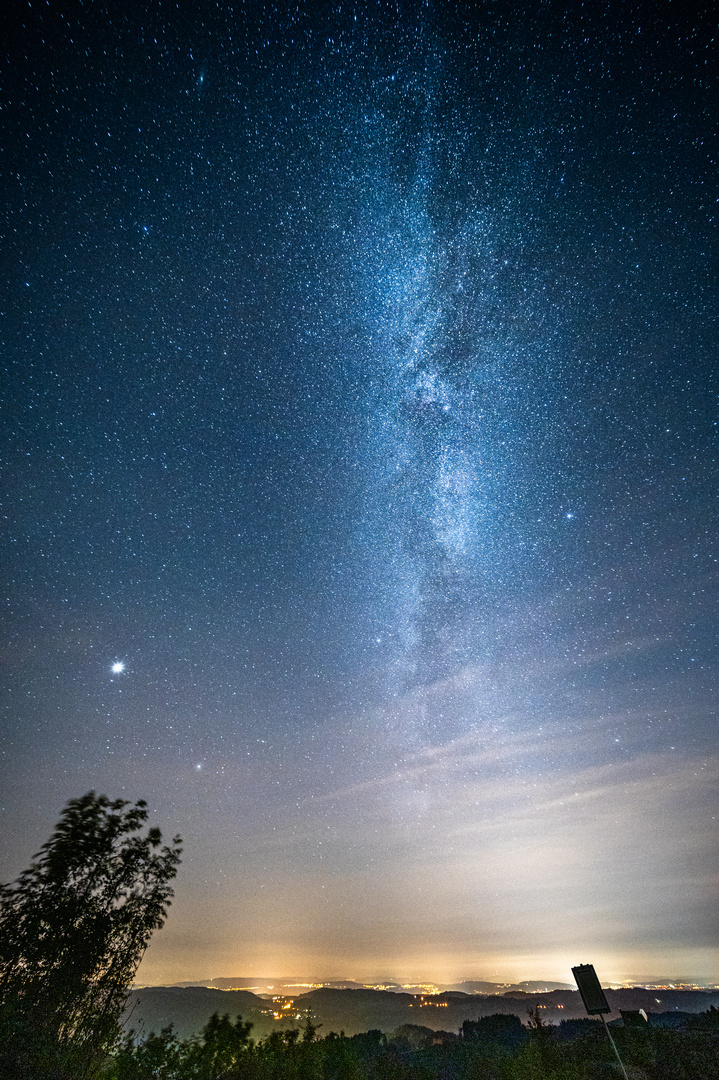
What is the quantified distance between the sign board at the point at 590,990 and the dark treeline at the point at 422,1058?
9.96 m

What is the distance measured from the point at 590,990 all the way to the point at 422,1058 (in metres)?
24.5

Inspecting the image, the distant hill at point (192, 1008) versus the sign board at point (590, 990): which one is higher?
the sign board at point (590, 990)

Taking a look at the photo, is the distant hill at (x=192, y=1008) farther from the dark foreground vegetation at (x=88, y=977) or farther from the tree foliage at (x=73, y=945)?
the tree foliage at (x=73, y=945)

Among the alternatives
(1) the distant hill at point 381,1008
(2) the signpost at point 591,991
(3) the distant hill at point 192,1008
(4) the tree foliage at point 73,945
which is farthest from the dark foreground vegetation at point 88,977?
(3) the distant hill at point 192,1008

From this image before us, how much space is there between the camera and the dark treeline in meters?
15.5

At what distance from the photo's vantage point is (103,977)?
10938 millimetres

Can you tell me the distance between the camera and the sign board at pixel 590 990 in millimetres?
12133

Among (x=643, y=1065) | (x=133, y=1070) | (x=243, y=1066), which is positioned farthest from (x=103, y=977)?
(x=643, y=1065)

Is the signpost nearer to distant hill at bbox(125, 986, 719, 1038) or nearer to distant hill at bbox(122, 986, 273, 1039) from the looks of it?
distant hill at bbox(125, 986, 719, 1038)

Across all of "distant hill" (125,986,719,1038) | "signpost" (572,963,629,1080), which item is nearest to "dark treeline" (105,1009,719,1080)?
"signpost" (572,963,629,1080)

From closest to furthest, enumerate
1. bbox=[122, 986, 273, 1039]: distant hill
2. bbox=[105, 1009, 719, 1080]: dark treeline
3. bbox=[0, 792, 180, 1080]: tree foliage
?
bbox=[0, 792, 180, 1080]: tree foliage
bbox=[105, 1009, 719, 1080]: dark treeline
bbox=[122, 986, 273, 1039]: distant hill

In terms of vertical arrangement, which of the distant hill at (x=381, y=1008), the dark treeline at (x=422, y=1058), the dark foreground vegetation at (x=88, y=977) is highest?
the dark foreground vegetation at (x=88, y=977)

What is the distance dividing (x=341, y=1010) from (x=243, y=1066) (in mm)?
142664

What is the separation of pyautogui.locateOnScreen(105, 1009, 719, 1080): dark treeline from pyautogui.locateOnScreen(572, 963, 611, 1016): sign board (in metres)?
9.96
